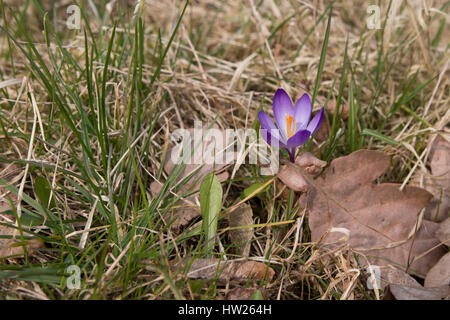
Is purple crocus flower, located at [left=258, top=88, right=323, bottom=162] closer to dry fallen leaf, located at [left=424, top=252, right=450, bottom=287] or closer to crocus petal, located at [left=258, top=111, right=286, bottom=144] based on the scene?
crocus petal, located at [left=258, top=111, right=286, bottom=144]

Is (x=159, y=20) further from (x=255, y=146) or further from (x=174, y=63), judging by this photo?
(x=255, y=146)

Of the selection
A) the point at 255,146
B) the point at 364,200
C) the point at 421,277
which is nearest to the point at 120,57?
the point at 255,146

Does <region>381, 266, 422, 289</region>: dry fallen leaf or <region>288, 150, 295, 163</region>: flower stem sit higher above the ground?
<region>288, 150, 295, 163</region>: flower stem

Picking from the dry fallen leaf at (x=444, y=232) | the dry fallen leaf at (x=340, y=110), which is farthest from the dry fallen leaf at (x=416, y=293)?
the dry fallen leaf at (x=340, y=110)

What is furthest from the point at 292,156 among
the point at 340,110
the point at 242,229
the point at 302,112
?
the point at 340,110

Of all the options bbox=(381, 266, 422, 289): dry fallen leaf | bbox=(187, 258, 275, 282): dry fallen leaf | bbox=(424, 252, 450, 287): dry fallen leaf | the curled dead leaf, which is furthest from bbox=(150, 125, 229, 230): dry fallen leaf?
bbox=(424, 252, 450, 287): dry fallen leaf

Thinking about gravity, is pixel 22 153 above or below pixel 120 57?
below
